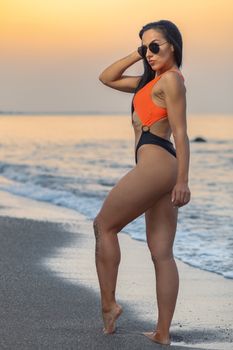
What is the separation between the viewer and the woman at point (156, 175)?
5.10 metres

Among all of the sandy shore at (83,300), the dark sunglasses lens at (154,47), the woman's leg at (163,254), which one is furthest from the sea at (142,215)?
the dark sunglasses lens at (154,47)

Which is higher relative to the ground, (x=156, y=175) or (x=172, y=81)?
(x=172, y=81)

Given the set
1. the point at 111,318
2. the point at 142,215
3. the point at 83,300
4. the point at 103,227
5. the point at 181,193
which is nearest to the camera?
the point at 181,193

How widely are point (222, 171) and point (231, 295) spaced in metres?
22.6

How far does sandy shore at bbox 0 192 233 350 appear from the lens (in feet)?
17.5

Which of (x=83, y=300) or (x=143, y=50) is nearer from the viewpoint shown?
(x=143, y=50)

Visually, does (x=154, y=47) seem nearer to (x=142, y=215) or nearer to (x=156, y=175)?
(x=156, y=175)

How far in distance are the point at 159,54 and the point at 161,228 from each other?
1001 millimetres

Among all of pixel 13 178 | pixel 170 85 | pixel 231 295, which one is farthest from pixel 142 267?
pixel 13 178

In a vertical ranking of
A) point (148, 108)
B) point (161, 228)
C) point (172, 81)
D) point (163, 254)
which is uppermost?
point (172, 81)

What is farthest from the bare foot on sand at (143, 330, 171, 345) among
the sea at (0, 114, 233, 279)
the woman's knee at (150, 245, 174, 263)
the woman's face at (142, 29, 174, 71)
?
the sea at (0, 114, 233, 279)

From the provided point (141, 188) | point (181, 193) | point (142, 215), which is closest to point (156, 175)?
point (141, 188)

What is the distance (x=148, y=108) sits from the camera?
521cm

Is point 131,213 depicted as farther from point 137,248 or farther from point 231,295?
point 137,248
